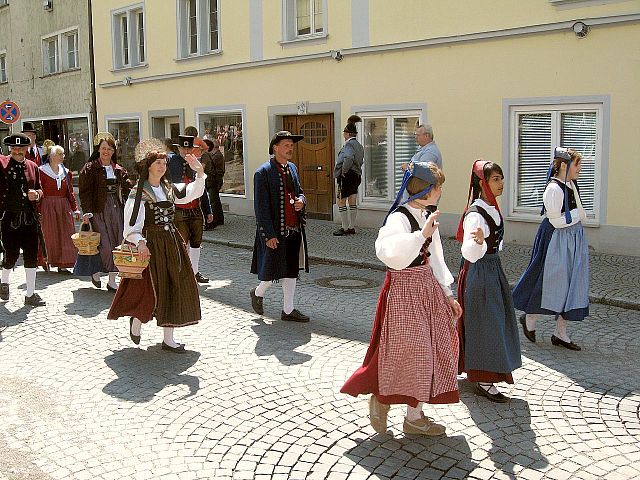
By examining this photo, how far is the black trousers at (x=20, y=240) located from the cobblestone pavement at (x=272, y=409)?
0.99m

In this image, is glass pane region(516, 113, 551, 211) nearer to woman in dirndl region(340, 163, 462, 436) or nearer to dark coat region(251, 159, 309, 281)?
dark coat region(251, 159, 309, 281)

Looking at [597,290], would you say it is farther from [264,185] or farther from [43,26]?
[43,26]

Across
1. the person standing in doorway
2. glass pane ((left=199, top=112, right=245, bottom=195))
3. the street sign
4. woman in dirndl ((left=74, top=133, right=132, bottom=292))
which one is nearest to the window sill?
glass pane ((left=199, top=112, right=245, bottom=195))

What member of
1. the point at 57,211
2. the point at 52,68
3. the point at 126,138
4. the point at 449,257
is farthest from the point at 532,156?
the point at 52,68

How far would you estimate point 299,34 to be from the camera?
16016mm

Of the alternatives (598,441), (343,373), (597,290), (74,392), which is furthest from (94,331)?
(597,290)

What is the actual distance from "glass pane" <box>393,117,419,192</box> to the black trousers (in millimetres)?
7085

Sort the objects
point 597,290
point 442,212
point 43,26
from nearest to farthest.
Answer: point 597,290, point 442,212, point 43,26

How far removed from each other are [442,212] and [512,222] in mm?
1334

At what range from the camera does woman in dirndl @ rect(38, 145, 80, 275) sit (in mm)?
10078

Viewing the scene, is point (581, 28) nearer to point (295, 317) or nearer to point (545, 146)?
point (545, 146)

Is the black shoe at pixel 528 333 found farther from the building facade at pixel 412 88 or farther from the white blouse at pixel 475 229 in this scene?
the building facade at pixel 412 88

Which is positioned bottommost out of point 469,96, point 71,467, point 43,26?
point 71,467

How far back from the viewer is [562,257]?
6.76 m
